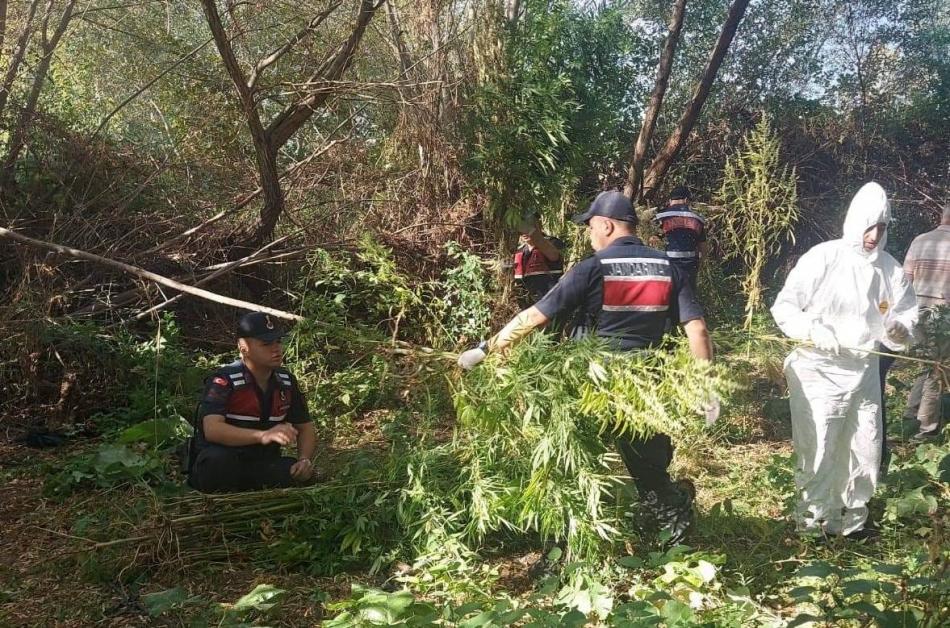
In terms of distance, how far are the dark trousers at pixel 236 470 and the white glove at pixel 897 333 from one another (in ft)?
10.5

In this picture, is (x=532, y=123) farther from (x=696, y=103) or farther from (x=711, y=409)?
(x=711, y=409)

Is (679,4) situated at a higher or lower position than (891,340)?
higher

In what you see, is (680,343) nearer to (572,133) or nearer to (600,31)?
(572,133)

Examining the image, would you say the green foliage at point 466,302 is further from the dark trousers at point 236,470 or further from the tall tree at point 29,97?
the tall tree at point 29,97

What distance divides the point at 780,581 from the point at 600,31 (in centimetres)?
616

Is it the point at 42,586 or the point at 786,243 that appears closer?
the point at 42,586

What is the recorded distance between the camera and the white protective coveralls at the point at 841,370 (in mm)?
3850

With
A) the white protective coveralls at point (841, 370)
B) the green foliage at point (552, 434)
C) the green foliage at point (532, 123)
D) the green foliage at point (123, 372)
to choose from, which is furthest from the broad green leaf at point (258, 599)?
the green foliage at point (532, 123)

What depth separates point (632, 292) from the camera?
3438 mm

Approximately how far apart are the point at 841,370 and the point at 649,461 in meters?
1.16

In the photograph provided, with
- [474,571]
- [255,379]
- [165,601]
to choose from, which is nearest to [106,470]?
[255,379]

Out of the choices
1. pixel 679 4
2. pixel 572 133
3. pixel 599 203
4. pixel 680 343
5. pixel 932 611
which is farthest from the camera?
pixel 679 4

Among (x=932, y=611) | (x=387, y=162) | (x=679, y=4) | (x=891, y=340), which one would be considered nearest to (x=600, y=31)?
(x=679, y=4)

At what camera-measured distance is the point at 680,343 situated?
3350mm
